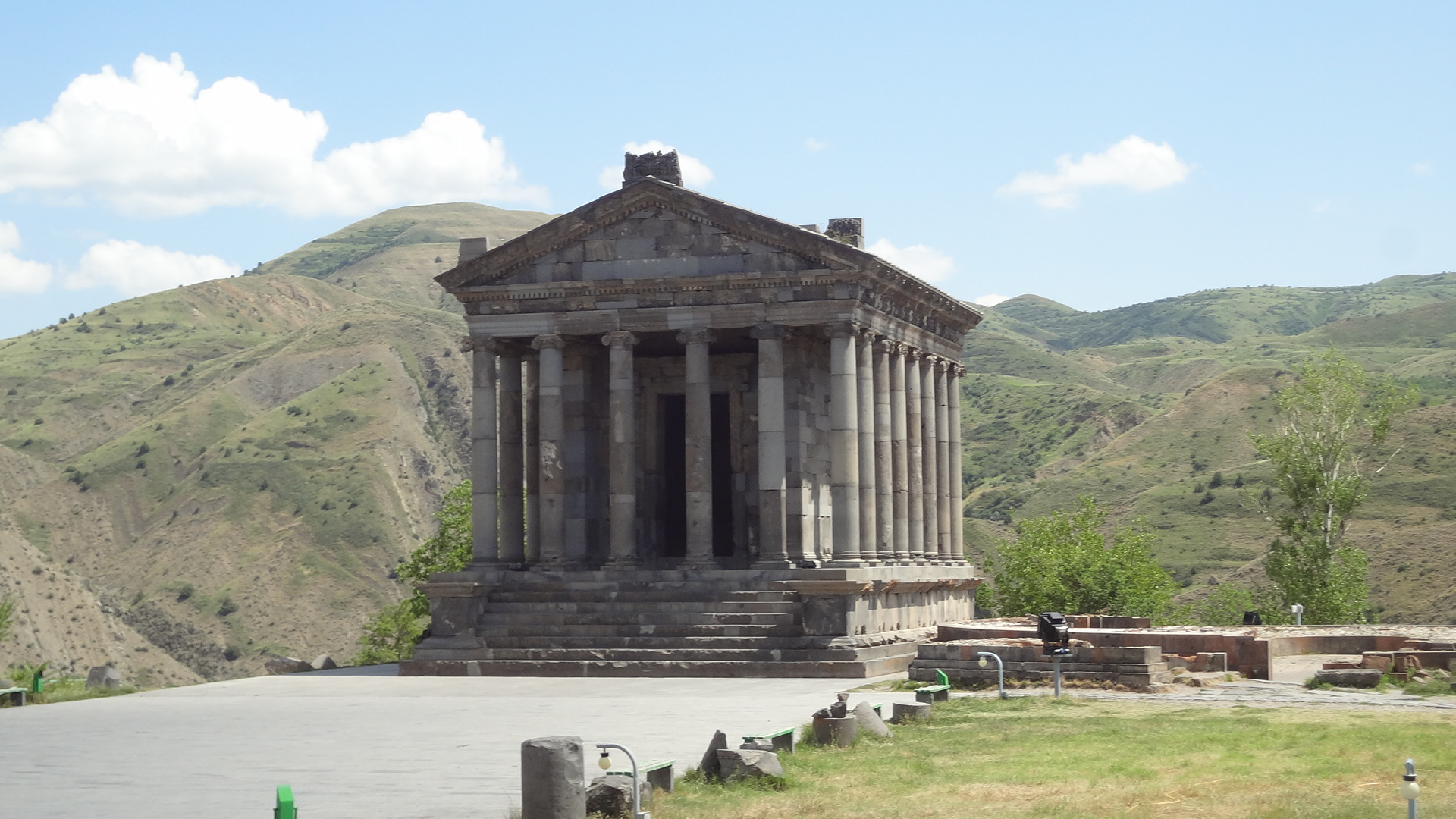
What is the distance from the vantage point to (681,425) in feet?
150

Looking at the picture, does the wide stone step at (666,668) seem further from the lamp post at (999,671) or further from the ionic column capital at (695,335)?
the ionic column capital at (695,335)

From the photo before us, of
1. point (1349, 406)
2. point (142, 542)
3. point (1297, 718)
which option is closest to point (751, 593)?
point (1297, 718)

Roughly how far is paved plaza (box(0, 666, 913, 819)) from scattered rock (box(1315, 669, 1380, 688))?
7.06 metres

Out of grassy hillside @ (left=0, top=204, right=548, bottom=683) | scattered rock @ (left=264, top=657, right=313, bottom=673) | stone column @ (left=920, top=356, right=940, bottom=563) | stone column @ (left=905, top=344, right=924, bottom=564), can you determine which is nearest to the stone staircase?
scattered rock @ (left=264, top=657, right=313, bottom=673)

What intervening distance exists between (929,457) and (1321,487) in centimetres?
1921

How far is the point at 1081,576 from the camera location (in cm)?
6153

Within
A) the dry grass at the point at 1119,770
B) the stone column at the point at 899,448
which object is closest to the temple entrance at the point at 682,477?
the stone column at the point at 899,448

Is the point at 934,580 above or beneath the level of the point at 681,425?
beneath

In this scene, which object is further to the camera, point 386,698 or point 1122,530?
point 1122,530

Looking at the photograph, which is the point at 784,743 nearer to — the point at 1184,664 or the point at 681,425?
the point at 1184,664

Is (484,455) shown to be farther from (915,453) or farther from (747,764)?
(747,764)

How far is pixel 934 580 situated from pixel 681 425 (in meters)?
7.74

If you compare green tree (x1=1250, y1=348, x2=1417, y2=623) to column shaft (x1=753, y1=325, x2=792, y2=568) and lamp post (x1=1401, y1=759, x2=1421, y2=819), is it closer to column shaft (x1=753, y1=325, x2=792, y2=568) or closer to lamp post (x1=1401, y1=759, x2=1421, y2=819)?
column shaft (x1=753, y1=325, x2=792, y2=568)

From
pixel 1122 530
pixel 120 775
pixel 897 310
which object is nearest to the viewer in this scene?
pixel 120 775
